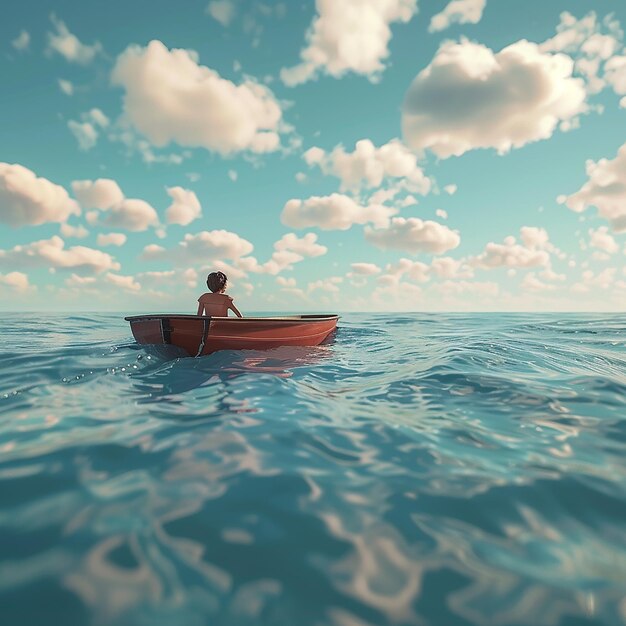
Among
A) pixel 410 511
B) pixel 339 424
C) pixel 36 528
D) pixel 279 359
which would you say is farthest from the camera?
pixel 279 359

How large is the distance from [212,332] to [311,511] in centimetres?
665

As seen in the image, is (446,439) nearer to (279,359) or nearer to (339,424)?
(339,424)

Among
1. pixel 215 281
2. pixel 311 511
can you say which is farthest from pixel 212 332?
pixel 311 511

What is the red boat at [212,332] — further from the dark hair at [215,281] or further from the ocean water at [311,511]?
the ocean water at [311,511]

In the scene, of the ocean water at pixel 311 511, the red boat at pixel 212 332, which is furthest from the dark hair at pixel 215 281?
the ocean water at pixel 311 511

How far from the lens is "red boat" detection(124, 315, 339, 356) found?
864 cm

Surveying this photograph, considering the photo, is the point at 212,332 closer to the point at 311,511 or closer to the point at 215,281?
the point at 215,281

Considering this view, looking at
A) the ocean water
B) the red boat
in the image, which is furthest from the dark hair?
the ocean water

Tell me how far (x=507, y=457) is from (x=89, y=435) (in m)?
4.40

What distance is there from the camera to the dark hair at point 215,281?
10.3 m

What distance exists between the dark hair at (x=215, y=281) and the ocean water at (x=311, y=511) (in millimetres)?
5184

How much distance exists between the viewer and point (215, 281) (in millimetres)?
10383

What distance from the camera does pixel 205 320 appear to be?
27.9 ft

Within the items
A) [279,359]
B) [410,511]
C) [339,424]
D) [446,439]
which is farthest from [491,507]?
[279,359]
